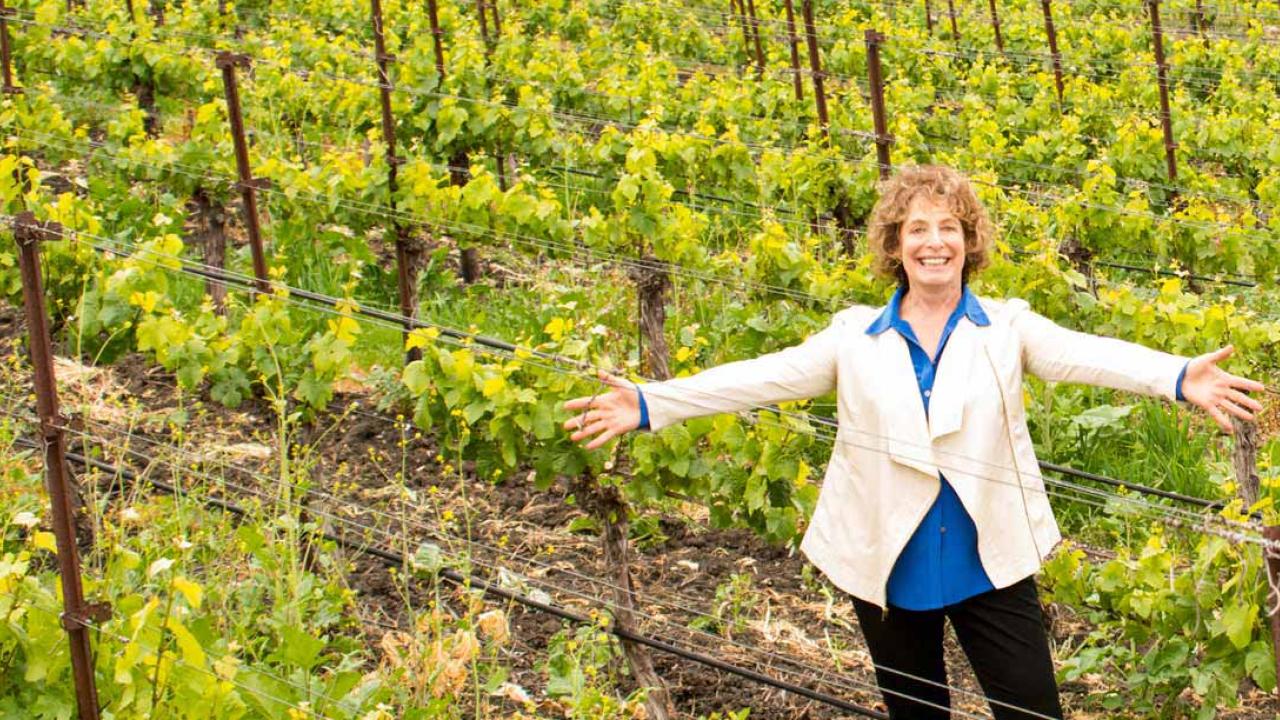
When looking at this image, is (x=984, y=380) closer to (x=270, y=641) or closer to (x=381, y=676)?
(x=381, y=676)

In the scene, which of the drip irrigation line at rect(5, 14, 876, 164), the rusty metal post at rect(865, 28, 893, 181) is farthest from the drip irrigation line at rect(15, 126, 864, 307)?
the rusty metal post at rect(865, 28, 893, 181)

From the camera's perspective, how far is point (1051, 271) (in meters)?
6.04

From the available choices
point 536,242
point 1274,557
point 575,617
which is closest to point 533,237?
point 536,242

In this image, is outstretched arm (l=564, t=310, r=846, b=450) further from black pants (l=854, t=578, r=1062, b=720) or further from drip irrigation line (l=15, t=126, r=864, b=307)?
drip irrigation line (l=15, t=126, r=864, b=307)

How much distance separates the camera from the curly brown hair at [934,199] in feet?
10.9

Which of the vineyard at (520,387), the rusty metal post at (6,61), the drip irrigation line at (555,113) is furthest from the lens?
the rusty metal post at (6,61)

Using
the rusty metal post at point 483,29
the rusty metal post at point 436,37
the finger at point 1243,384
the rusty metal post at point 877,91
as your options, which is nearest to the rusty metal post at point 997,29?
the rusty metal post at point 483,29

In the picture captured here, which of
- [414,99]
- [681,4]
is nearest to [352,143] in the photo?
[414,99]

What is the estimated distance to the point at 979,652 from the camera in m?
3.21

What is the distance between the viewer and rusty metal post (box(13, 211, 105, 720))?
11.2 feet

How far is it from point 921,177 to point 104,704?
210cm

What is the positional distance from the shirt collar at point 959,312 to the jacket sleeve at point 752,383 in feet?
0.26

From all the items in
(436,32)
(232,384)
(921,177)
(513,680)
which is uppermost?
(436,32)

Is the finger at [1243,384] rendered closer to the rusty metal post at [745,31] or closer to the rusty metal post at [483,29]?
the rusty metal post at [483,29]
